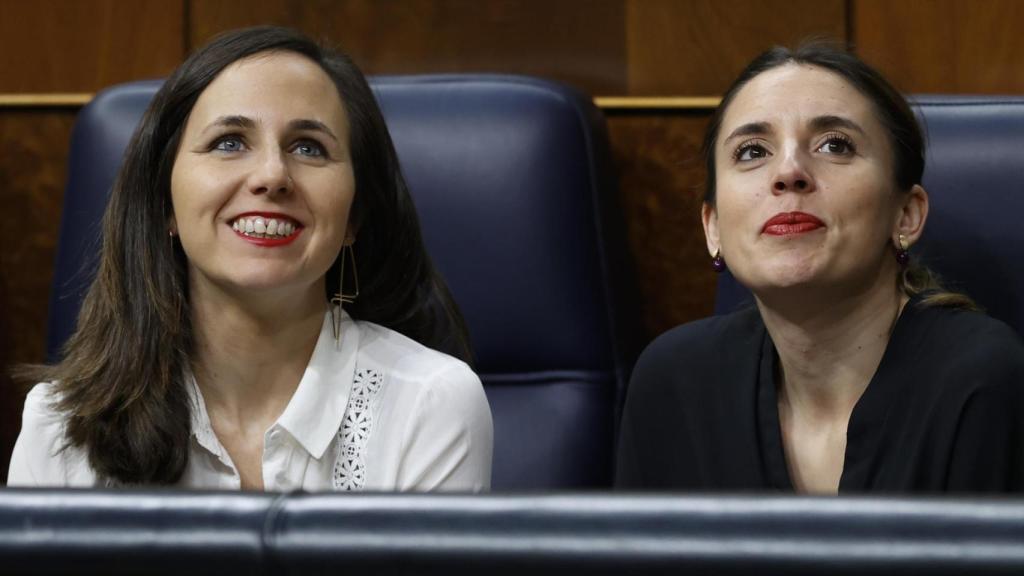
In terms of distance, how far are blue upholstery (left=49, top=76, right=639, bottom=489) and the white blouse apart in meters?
0.25

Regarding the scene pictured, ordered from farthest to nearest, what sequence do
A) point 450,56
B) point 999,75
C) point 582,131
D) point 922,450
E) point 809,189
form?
point 450,56 < point 999,75 < point 582,131 < point 809,189 < point 922,450

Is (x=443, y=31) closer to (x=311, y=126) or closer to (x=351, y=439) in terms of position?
(x=311, y=126)

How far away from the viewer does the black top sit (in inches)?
45.5

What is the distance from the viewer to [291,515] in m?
0.51

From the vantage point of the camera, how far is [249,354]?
133 cm

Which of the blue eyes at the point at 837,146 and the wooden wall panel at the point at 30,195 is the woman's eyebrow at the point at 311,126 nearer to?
the blue eyes at the point at 837,146

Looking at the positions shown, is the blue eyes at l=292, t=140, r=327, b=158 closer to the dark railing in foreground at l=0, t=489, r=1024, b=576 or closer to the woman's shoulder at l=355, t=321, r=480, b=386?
the woman's shoulder at l=355, t=321, r=480, b=386

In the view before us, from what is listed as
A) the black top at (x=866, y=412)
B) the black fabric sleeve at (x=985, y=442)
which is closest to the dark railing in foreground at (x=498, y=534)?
the black top at (x=866, y=412)

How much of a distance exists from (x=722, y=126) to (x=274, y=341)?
0.50 meters

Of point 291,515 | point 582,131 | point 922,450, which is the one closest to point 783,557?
point 291,515

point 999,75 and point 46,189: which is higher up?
point 999,75

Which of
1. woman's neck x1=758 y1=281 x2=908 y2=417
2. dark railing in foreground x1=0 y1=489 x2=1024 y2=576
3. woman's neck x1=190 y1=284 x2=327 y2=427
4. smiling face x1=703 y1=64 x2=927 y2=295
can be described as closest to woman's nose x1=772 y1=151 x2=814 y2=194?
smiling face x1=703 y1=64 x2=927 y2=295

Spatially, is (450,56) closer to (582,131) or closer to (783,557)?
(582,131)

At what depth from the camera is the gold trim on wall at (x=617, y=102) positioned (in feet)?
5.72
